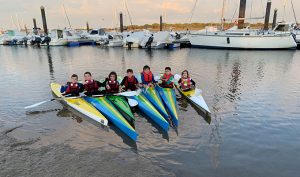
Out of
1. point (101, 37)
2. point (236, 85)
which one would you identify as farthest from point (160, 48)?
point (236, 85)

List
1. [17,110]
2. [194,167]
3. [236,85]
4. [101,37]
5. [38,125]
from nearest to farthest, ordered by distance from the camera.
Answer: [194,167]
[38,125]
[17,110]
[236,85]
[101,37]

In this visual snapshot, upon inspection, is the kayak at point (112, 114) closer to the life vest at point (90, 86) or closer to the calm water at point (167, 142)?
the calm water at point (167, 142)

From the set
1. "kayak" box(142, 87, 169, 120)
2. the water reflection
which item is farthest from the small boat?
"kayak" box(142, 87, 169, 120)

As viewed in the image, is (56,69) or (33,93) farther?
(56,69)

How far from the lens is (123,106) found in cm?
794

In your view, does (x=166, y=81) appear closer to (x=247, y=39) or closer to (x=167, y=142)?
(x=167, y=142)

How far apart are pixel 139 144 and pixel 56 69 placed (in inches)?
541

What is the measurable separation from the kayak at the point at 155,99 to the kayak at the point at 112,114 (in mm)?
1317

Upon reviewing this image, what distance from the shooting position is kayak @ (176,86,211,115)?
8.36 metres

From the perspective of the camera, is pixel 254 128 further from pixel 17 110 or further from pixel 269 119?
pixel 17 110

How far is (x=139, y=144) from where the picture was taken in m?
6.34

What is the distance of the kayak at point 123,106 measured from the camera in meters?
7.45

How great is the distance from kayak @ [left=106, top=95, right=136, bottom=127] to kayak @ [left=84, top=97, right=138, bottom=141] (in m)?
0.16

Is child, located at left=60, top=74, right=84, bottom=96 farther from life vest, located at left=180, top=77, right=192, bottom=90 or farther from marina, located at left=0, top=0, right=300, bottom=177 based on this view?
life vest, located at left=180, top=77, right=192, bottom=90
